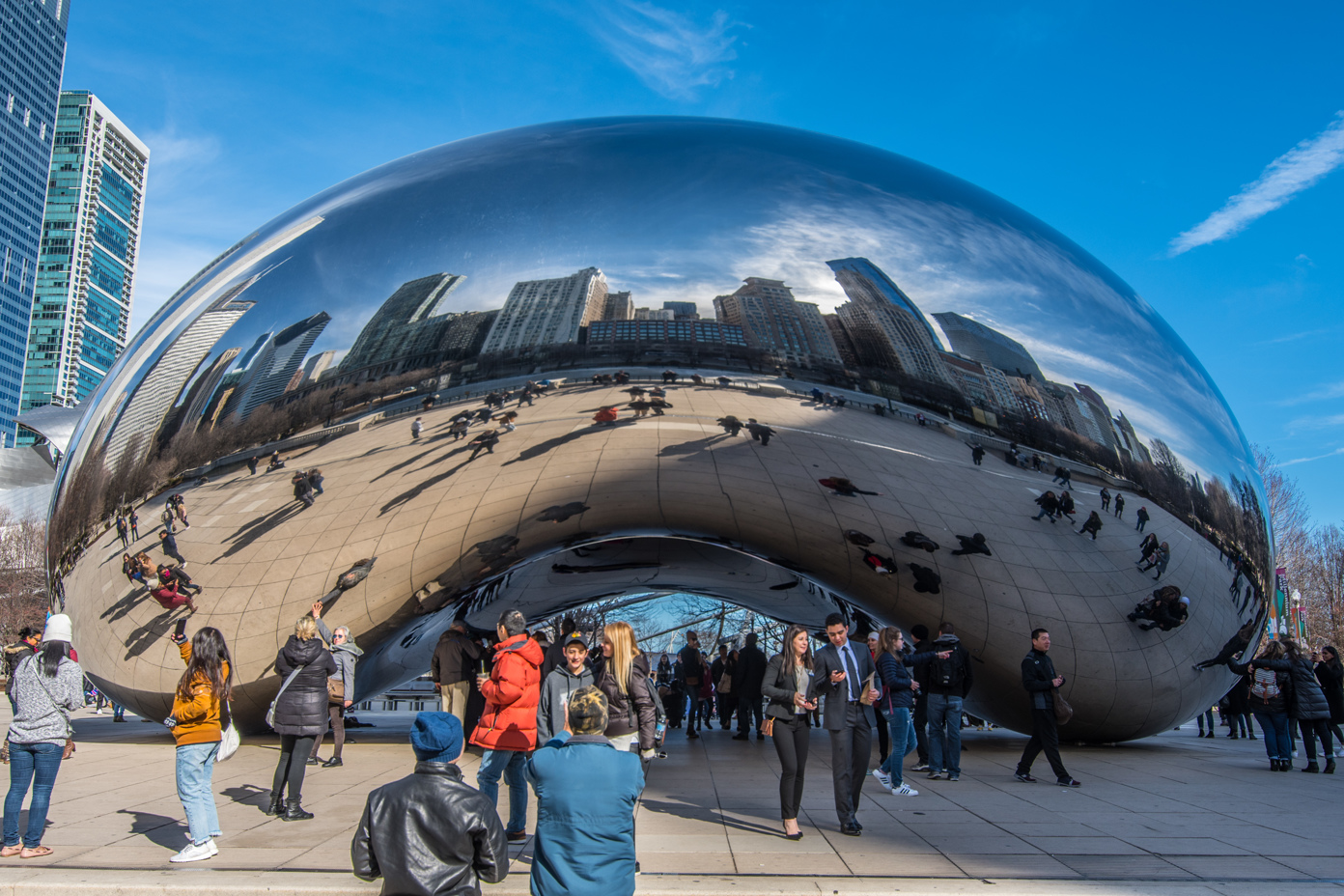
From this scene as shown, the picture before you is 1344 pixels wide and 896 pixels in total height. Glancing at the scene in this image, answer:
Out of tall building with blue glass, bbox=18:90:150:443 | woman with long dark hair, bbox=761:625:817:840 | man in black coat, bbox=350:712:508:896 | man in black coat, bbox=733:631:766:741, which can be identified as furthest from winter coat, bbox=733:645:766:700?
tall building with blue glass, bbox=18:90:150:443

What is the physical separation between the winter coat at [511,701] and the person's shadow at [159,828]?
175cm

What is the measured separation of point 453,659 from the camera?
25.5 ft

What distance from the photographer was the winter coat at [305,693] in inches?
207

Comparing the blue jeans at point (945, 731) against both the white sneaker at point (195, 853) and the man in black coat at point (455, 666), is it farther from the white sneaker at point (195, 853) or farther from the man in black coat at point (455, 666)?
the white sneaker at point (195, 853)

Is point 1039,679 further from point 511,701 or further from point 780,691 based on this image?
point 511,701

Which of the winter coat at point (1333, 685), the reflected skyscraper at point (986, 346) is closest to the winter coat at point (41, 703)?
the reflected skyscraper at point (986, 346)

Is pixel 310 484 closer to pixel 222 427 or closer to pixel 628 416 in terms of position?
pixel 222 427

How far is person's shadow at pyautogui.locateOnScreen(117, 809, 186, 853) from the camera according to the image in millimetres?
4719

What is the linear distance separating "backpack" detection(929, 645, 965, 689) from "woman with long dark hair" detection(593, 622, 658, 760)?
8.80 feet

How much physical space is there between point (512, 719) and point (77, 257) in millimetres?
202557

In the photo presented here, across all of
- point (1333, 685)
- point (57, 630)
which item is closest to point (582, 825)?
point (57, 630)

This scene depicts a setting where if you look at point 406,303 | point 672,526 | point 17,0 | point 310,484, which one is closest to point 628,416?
point 672,526

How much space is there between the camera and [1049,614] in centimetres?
675

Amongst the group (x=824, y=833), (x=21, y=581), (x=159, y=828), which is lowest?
(x=159, y=828)
